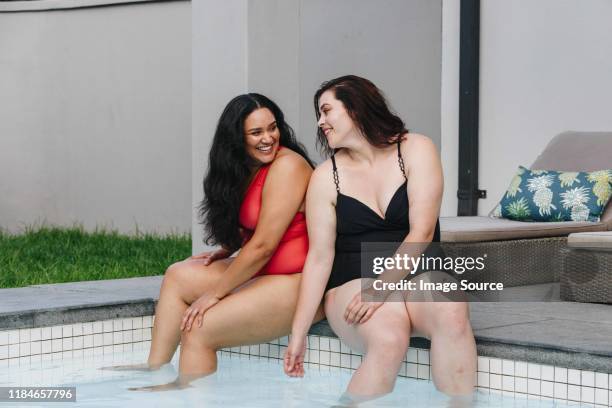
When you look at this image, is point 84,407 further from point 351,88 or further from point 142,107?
point 142,107

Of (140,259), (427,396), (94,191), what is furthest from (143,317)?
(94,191)

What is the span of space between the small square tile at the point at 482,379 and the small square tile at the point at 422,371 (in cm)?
22

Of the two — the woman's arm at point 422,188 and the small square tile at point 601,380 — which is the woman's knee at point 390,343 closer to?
the woman's arm at point 422,188

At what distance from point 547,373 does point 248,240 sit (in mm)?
1224

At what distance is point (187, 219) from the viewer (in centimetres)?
1041

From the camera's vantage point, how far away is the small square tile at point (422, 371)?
385 centimetres

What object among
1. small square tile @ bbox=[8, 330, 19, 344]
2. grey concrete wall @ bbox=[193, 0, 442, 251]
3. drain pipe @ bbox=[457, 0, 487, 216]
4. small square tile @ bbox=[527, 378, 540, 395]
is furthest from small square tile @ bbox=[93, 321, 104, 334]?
grey concrete wall @ bbox=[193, 0, 442, 251]

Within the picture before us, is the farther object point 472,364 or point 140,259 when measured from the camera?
point 140,259

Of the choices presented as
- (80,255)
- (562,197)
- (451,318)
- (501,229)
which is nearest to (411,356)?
(451,318)

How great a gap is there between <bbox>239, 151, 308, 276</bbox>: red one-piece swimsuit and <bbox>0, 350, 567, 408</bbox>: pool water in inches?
17.3

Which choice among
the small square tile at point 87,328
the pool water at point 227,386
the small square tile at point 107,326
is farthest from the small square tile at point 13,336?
the small square tile at point 107,326

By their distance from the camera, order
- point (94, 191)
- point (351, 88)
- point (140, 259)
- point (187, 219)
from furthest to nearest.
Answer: point (94, 191)
point (187, 219)
point (140, 259)
point (351, 88)

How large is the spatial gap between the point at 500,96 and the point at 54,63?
5361 mm

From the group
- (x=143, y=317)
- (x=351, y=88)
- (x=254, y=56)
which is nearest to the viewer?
(x=351, y=88)
